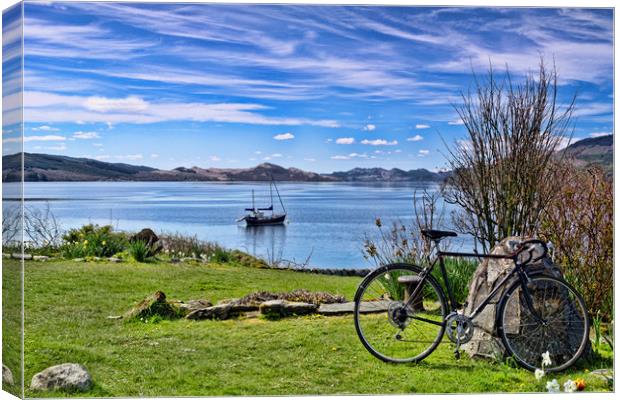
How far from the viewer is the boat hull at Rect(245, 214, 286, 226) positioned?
10.6 meters

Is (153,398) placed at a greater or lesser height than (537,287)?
lesser

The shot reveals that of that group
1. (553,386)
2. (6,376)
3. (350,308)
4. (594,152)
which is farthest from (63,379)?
(594,152)

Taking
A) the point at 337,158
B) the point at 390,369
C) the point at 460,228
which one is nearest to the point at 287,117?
the point at 337,158

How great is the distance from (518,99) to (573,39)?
27.9 inches

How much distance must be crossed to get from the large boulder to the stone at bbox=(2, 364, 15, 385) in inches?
129

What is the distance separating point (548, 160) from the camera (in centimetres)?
753

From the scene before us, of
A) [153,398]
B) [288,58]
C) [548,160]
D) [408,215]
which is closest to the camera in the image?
[153,398]

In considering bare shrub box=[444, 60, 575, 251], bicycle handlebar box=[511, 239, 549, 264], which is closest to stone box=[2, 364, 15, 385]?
bicycle handlebar box=[511, 239, 549, 264]

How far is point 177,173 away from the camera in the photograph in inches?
370

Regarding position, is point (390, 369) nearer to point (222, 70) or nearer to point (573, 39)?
point (573, 39)

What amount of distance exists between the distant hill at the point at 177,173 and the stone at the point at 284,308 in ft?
6.68

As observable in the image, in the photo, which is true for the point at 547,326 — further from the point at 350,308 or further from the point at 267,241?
the point at 267,241

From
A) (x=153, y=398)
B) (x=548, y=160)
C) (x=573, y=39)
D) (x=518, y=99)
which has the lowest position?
(x=153, y=398)

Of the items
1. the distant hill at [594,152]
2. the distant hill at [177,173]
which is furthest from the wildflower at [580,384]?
the distant hill at [177,173]
